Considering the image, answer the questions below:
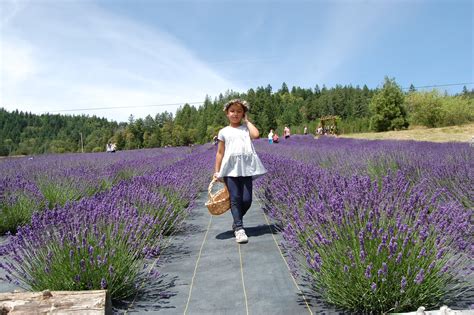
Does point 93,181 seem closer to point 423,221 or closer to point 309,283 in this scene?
point 309,283

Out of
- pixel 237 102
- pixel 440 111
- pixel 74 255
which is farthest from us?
pixel 440 111

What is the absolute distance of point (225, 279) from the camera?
250cm

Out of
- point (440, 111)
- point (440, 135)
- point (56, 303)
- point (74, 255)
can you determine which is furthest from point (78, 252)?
point (440, 111)

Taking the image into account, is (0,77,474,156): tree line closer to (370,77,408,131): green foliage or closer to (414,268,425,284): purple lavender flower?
(370,77,408,131): green foliage

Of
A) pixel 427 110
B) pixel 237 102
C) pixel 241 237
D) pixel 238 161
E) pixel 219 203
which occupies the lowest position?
pixel 241 237

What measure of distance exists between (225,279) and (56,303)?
1149 millimetres

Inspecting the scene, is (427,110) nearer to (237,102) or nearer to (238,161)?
(237,102)

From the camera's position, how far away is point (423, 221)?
1.98 meters

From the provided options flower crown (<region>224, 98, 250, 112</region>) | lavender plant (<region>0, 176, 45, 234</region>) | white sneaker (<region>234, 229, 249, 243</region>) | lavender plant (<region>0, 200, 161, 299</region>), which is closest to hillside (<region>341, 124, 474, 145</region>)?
flower crown (<region>224, 98, 250, 112</region>)

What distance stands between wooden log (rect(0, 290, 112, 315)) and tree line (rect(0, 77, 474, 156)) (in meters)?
3.36

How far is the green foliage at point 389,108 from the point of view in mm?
41906

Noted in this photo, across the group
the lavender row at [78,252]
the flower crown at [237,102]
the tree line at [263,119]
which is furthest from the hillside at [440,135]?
the lavender row at [78,252]

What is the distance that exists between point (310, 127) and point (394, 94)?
21114 mm

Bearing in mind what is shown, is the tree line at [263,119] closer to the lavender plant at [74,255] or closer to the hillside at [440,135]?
A: the lavender plant at [74,255]
